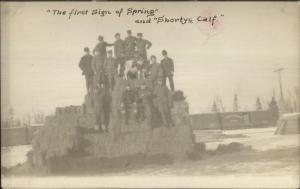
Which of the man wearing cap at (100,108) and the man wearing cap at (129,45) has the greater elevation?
the man wearing cap at (129,45)

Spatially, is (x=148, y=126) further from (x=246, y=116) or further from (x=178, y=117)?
(x=246, y=116)

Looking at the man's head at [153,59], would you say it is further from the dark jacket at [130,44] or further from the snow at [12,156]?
the snow at [12,156]

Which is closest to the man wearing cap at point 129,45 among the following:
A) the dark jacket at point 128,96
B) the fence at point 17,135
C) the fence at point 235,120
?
the dark jacket at point 128,96

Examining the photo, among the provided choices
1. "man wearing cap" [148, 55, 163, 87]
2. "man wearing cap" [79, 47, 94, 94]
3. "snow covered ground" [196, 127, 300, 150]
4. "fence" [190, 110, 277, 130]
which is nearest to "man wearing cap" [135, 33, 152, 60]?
"man wearing cap" [148, 55, 163, 87]

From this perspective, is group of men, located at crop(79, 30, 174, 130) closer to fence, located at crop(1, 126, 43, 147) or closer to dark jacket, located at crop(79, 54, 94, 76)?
dark jacket, located at crop(79, 54, 94, 76)

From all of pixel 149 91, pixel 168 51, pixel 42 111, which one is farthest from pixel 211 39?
pixel 42 111

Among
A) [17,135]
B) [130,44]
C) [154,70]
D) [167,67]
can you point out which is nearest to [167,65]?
[167,67]

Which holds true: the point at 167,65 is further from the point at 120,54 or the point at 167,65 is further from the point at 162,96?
the point at 120,54
